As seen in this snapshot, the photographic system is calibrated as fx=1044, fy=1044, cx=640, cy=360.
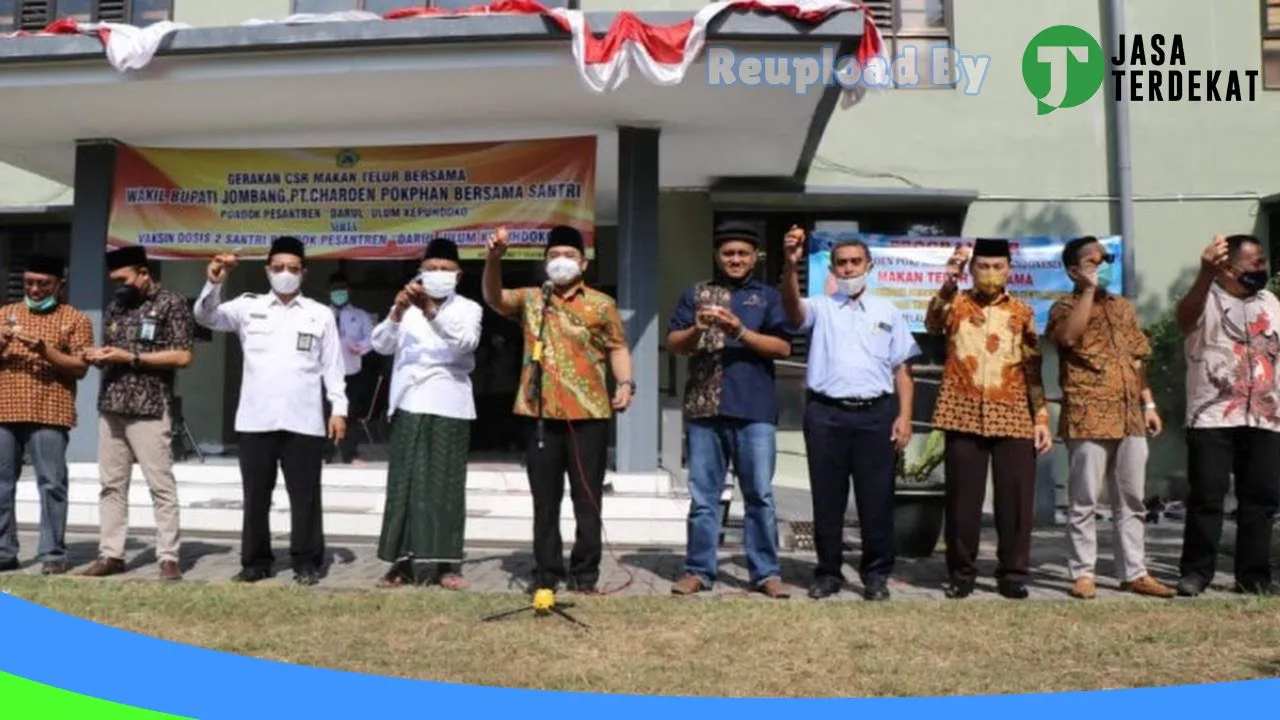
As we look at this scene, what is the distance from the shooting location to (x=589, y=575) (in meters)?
5.08

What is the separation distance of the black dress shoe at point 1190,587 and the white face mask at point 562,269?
3356mm

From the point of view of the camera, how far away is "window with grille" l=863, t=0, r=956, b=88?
398 inches

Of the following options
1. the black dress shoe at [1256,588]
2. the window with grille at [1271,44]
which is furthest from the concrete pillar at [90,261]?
the window with grille at [1271,44]

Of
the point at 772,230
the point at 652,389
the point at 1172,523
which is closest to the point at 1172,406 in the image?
the point at 1172,523

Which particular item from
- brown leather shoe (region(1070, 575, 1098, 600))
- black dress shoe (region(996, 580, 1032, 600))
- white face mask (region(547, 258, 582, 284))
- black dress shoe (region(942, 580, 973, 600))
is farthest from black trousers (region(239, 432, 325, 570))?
brown leather shoe (region(1070, 575, 1098, 600))

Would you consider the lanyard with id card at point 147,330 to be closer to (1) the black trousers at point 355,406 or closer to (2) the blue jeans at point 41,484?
(2) the blue jeans at point 41,484

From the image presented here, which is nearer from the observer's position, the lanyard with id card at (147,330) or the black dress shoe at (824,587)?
the black dress shoe at (824,587)

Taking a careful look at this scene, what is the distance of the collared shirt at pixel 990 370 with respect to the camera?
5055mm

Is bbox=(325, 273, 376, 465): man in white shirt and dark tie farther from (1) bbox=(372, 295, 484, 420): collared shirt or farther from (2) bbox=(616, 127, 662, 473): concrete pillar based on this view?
(1) bbox=(372, 295, 484, 420): collared shirt

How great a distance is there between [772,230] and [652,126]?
271 cm

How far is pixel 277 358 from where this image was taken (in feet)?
17.7

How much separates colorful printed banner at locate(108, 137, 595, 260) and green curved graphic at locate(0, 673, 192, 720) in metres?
4.88

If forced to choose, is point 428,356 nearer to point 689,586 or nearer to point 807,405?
point 689,586

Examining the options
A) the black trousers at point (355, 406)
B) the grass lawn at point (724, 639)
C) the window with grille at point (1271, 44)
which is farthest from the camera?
the window with grille at point (1271, 44)
